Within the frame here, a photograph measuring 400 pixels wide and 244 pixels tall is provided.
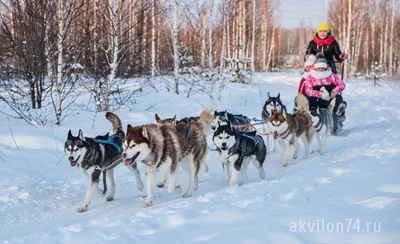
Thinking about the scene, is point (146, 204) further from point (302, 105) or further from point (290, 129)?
point (302, 105)

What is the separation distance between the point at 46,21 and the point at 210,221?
16.9 ft

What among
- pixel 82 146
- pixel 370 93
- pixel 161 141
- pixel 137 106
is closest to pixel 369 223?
pixel 161 141

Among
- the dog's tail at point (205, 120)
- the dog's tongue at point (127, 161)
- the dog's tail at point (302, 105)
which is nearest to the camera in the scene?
the dog's tongue at point (127, 161)

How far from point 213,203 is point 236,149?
1.10m

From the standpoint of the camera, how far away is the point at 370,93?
564 inches

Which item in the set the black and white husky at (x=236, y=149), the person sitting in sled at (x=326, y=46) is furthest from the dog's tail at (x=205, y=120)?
the person sitting in sled at (x=326, y=46)

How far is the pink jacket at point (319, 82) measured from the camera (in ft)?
23.0

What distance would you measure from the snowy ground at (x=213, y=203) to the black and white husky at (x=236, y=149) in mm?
224

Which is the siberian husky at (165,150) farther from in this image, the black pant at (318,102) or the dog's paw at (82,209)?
the black pant at (318,102)

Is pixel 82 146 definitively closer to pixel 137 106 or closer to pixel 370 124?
pixel 137 106

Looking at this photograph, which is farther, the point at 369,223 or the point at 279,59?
the point at 279,59

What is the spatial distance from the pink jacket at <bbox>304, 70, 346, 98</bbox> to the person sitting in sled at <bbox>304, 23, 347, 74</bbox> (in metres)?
0.29

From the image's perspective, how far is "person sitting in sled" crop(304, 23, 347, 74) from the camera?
7262mm

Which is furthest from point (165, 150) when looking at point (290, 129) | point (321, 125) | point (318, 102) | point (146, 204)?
point (318, 102)
